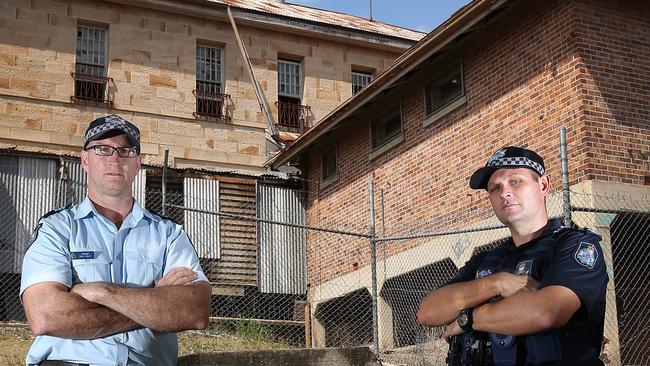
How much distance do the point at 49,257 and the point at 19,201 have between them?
44.9 ft

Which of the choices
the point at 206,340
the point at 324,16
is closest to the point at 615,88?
the point at 206,340

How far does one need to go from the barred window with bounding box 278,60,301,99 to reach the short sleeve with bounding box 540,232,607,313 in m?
17.5

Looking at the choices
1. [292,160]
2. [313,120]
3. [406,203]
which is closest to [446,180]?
[406,203]

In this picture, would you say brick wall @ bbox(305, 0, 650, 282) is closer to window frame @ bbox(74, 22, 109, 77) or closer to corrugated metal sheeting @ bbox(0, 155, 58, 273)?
corrugated metal sheeting @ bbox(0, 155, 58, 273)

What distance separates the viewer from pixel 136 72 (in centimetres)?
1900

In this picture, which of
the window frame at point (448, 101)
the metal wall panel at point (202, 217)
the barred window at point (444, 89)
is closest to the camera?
the window frame at point (448, 101)

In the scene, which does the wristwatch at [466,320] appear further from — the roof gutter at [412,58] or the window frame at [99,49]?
the window frame at [99,49]

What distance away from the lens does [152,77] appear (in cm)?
1912

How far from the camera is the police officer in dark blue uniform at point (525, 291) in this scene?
332 centimetres

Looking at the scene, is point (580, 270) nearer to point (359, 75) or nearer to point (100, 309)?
point (100, 309)

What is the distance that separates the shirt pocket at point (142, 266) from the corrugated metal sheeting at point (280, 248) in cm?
1428

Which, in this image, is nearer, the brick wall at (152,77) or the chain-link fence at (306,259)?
the chain-link fence at (306,259)

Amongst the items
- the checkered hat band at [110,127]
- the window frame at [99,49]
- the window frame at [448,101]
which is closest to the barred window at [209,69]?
the window frame at [99,49]

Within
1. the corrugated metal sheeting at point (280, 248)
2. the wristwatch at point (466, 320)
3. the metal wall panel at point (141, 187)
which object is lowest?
the wristwatch at point (466, 320)
